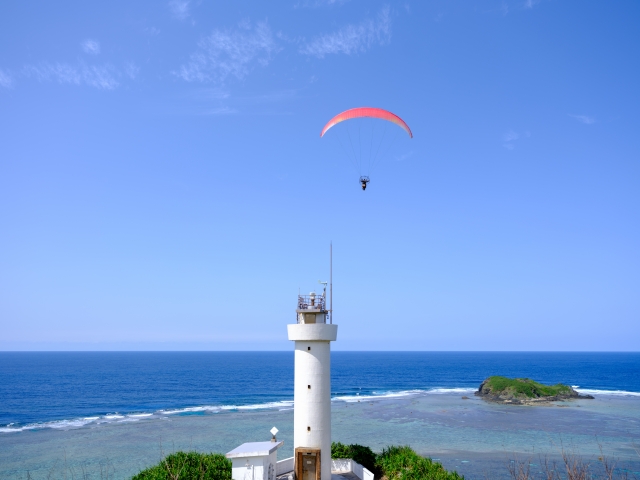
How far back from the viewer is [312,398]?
1644cm

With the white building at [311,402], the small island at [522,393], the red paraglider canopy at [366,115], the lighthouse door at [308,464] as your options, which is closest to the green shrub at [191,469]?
the white building at [311,402]

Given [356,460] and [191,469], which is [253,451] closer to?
[191,469]

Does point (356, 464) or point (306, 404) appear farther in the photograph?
point (356, 464)

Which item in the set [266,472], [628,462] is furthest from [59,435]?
[628,462]

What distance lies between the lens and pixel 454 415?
1833 inches

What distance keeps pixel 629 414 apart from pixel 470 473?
108 feet

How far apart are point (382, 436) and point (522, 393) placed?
96.4 ft

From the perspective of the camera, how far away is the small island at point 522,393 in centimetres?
5575

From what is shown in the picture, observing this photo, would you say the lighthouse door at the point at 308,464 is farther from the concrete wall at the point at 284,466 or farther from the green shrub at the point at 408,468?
the green shrub at the point at 408,468

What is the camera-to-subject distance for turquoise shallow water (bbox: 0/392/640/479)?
1137 inches

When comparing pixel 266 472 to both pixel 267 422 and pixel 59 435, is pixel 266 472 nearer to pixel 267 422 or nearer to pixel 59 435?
pixel 267 422

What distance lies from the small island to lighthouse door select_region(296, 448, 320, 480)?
46108mm

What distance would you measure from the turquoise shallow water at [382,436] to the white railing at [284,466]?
12657 millimetres

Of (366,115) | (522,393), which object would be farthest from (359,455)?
(522,393)
